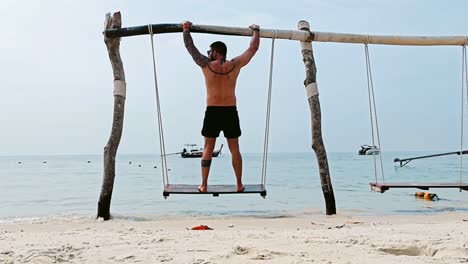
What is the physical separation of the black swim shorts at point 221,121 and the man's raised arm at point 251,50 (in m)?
0.58

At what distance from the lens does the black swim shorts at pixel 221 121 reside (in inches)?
222

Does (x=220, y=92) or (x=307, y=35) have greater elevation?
(x=307, y=35)

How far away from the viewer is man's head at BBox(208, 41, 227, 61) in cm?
566

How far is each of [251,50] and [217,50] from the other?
46 cm

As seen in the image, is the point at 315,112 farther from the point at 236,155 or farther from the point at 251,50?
the point at 236,155

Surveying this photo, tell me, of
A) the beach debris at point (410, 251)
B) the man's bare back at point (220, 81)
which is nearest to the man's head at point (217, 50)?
the man's bare back at point (220, 81)

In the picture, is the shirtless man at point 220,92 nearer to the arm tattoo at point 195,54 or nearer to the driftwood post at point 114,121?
the arm tattoo at point 195,54

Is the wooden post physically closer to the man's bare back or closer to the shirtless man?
the shirtless man

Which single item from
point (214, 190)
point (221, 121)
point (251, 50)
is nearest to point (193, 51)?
point (251, 50)

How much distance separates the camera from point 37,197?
13.7m

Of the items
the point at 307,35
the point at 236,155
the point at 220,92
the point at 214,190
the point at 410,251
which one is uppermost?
the point at 307,35

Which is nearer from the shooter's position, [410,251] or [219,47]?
[410,251]

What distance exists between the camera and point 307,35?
7.00 metres

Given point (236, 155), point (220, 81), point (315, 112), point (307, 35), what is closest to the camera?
point (220, 81)
